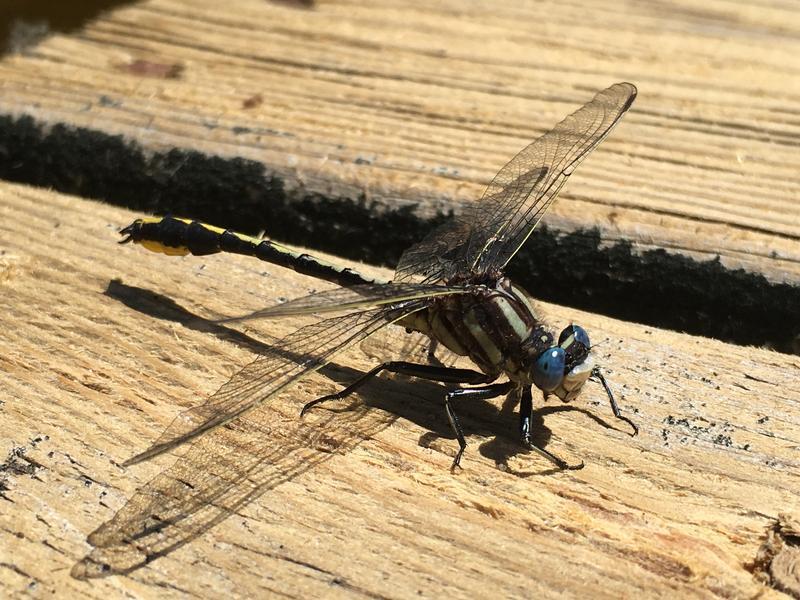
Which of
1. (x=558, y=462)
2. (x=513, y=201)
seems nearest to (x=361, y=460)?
(x=558, y=462)

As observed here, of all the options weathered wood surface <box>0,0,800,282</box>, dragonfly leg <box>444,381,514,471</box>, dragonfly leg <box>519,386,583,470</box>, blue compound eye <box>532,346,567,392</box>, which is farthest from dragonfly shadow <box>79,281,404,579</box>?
weathered wood surface <box>0,0,800,282</box>

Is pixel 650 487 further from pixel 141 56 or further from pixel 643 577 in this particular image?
pixel 141 56

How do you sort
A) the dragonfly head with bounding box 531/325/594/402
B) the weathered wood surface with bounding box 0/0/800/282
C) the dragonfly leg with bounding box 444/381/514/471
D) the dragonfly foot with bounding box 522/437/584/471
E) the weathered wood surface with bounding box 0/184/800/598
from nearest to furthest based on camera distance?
the weathered wood surface with bounding box 0/184/800/598 < the dragonfly foot with bounding box 522/437/584/471 < the dragonfly leg with bounding box 444/381/514/471 < the dragonfly head with bounding box 531/325/594/402 < the weathered wood surface with bounding box 0/0/800/282

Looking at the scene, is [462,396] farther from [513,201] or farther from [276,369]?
[513,201]

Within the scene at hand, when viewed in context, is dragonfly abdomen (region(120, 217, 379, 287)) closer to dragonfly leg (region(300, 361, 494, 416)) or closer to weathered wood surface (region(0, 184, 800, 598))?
weathered wood surface (region(0, 184, 800, 598))

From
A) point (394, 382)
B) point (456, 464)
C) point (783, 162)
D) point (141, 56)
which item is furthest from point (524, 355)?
point (141, 56)

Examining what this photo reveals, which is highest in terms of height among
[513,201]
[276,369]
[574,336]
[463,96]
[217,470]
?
[463,96]
